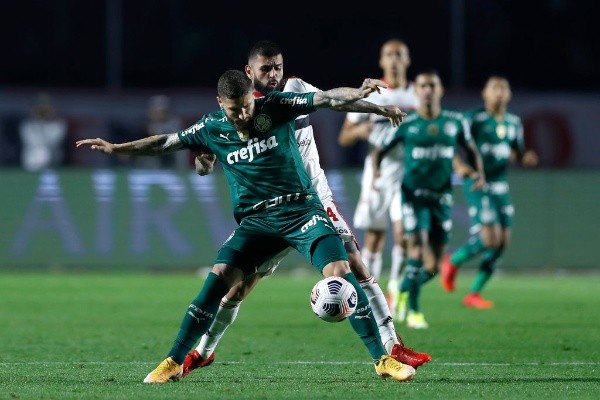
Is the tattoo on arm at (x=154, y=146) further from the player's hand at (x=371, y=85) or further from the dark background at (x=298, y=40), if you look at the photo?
the dark background at (x=298, y=40)

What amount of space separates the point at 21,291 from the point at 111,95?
5884mm

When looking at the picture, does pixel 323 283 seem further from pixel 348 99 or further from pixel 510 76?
pixel 510 76

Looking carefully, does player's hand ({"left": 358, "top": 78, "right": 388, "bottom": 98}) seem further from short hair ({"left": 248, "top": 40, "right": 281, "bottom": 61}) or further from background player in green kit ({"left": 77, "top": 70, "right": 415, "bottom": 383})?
short hair ({"left": 248, "top": 40, "right": 281, "bottom": 61})

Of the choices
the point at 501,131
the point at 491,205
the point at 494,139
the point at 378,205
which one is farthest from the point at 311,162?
the point at 501,131

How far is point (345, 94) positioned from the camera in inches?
322

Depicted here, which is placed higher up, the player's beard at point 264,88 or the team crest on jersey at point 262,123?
the player's beard at point 264,88

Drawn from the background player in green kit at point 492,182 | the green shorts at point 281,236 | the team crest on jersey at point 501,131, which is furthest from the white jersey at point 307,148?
the team crest on jersey at point 501,131

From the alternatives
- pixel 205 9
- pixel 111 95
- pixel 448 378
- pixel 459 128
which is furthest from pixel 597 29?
pixel 448 378

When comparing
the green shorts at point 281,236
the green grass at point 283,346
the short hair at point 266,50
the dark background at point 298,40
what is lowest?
the green grass at point 283,346

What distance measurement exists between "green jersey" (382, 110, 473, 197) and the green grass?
4.39 feet

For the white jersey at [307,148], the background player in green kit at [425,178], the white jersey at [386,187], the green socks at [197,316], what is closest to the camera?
the green socks at [197,316]

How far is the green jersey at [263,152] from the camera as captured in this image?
336 inches

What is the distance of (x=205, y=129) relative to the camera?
28.8 ft

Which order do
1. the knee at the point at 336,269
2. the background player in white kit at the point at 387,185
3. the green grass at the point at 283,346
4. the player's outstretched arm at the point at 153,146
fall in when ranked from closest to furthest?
the green grass at the point at 283,346
the knee at the point at 336,269
the player's outstretched arm at the point at 153,146
the background player in white kit at the point at 387,185
